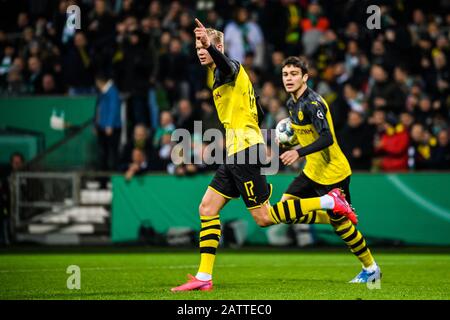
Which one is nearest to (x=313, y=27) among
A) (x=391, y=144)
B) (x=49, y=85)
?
(x=391, y=144)

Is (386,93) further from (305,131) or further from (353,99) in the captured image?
(305,131)

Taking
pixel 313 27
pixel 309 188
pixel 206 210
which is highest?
pixel 313 27

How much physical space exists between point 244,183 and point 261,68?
10939mm

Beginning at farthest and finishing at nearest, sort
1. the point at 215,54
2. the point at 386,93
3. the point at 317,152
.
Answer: the point at 386,93 → the point at 317,152 → the point at 215,54

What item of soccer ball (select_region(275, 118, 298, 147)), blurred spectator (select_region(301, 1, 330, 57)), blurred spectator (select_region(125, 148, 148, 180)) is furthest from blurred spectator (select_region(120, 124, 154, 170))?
soccer ball (select_region(275, 118, 298, 147))

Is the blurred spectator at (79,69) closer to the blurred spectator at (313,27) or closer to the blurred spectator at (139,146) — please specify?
the blurred spectator at (139,146)

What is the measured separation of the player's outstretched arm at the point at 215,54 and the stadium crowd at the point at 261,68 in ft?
27.9

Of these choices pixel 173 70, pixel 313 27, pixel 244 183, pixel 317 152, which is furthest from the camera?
pixel 313 27

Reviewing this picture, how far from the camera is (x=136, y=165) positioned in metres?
17.7

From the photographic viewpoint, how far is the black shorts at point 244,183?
892cm

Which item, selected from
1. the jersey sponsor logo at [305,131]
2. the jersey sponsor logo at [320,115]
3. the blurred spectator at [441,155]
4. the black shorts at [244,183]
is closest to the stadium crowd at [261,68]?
the blurred spectator at [441,155]

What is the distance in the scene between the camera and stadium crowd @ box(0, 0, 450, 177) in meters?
17.2

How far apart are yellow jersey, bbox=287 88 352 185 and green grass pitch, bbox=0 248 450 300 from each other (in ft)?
3.89
